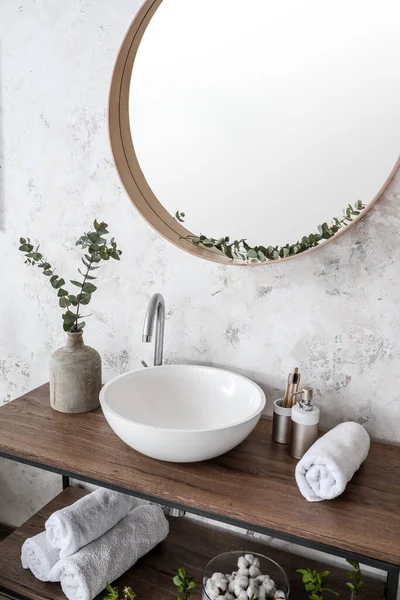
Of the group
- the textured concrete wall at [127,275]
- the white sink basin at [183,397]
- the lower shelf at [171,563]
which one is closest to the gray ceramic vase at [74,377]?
the white sink basin at [183,397]

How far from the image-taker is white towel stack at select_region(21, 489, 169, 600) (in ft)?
4.64

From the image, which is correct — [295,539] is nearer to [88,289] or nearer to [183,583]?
[183,583]

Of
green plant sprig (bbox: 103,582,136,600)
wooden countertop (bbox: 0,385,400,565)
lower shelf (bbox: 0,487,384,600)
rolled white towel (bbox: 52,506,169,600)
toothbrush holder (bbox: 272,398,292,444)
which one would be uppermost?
toothbrush holder (bbox: 272,398,292,444)

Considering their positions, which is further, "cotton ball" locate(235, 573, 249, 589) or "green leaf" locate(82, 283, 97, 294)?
"green leaf" locate(82, 283, 97, 294)

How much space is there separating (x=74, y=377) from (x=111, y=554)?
1.51ft

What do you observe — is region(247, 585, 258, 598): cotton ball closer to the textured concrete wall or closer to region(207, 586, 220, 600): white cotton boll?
region(207, 586, 220, 600): white cotton boll

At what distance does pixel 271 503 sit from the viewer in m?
1.13

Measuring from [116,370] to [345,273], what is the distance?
0.75 meters

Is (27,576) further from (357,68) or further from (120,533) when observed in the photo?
(357,68)

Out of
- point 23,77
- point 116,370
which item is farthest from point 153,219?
point 23,77

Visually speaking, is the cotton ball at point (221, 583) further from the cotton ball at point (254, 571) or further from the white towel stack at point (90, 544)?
the white towel stack at point (90, 544)

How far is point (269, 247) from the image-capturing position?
1443mm

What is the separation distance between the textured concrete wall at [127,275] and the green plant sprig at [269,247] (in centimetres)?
4

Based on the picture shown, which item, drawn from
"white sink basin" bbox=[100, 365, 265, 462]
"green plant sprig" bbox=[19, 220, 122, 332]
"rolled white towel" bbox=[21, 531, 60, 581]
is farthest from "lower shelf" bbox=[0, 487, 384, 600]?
"green plant sprig" bbox=[19, 220, 122, 332]
